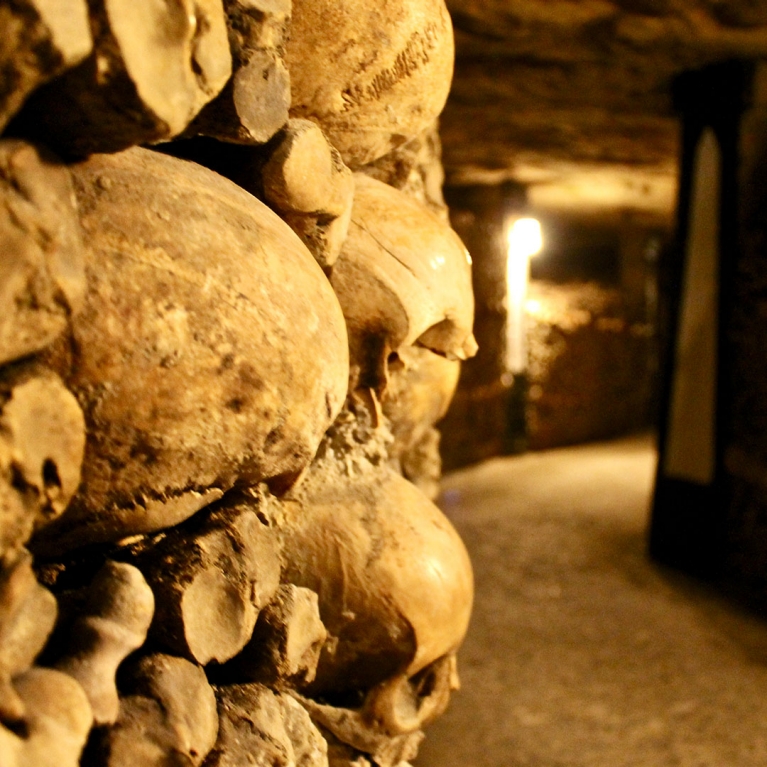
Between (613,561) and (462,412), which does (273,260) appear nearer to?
(613,561)

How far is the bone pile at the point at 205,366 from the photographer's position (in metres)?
0.56

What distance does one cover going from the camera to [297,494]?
108cm

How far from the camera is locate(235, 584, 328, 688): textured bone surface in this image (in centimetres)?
82

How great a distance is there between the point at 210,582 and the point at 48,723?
0.68 ft

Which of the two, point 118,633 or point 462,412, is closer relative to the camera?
point 118,633

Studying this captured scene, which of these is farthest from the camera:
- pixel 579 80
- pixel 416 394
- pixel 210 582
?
pixel 579 80

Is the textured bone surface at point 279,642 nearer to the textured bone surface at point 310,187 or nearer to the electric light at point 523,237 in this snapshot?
the textured bone surface at point 310,187

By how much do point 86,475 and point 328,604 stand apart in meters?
0.47

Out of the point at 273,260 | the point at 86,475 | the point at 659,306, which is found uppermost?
the point at 273,260

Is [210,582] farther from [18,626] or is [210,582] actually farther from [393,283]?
[393,283]

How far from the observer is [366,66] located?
974 mm

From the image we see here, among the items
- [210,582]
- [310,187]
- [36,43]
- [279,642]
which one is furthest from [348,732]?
[36,43]

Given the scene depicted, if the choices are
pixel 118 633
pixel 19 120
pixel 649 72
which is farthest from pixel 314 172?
pixel 649 72

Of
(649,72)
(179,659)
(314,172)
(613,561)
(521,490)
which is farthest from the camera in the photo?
(521,490)
